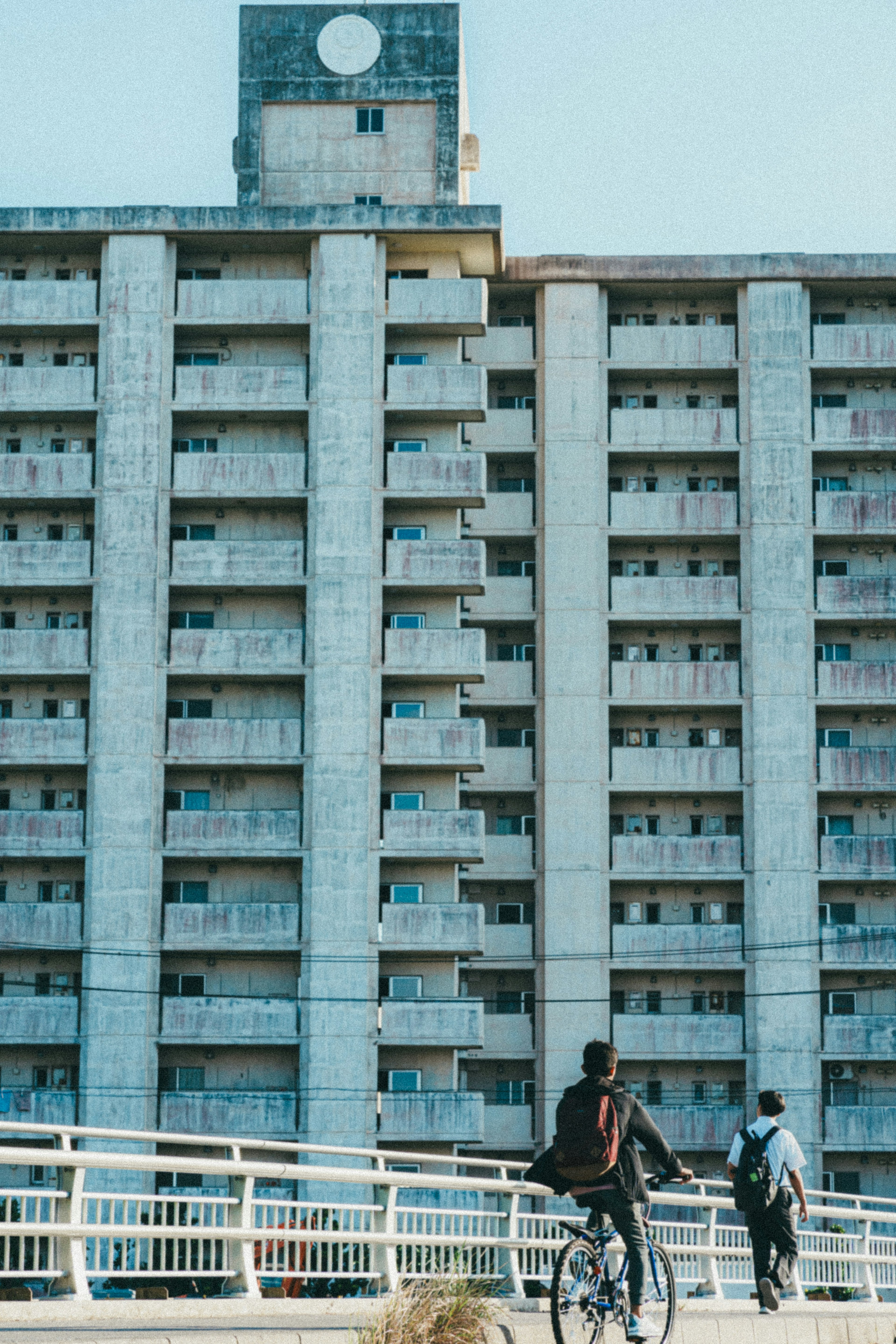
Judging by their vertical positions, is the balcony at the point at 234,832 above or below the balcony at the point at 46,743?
below

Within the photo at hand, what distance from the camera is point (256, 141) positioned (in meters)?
57.4

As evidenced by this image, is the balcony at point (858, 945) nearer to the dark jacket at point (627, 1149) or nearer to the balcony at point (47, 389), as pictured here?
the balcony at point (47, 389)

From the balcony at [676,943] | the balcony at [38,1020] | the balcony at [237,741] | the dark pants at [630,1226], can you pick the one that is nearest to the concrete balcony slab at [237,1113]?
the balcony at [38,1020]

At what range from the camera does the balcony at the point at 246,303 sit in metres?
55.4

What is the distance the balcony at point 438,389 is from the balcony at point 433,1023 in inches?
630

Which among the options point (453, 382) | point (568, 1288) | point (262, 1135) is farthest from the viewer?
point (453, 382)

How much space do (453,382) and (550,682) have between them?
8688 millimetres

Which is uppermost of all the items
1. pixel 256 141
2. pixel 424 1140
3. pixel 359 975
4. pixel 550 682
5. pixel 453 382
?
pixel 256 141

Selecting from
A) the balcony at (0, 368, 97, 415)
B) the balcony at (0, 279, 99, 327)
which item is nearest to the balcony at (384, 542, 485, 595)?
the balcony at (0, 368, 97, 415)

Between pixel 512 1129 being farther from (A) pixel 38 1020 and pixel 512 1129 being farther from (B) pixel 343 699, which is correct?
(A) pixel 38 1020

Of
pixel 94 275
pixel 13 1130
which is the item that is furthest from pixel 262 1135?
pixel 13 1130

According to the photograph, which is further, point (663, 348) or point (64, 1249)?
point (663, 348)

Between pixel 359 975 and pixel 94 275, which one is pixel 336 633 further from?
pixel 94 275

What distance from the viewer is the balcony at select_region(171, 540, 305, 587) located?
54.1 meters
